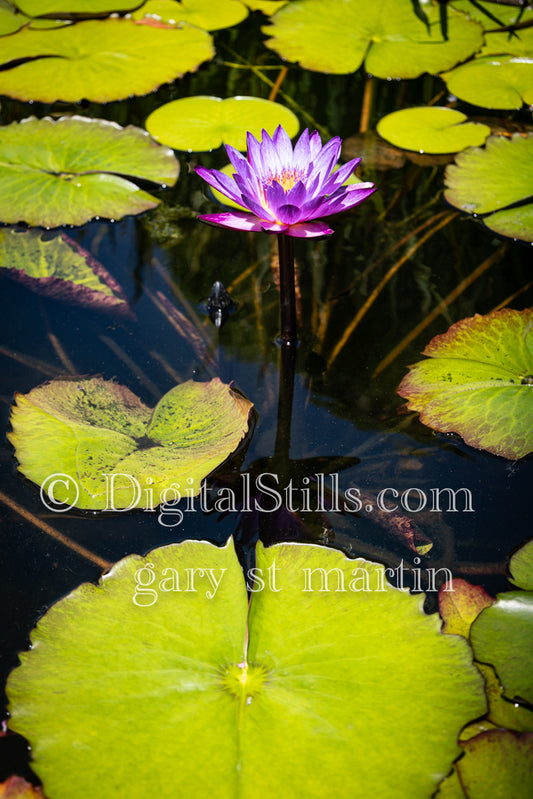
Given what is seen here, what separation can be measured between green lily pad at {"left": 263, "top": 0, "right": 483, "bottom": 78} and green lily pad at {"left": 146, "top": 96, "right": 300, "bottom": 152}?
560 millimetres

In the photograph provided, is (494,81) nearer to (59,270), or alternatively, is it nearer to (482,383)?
(482,383)

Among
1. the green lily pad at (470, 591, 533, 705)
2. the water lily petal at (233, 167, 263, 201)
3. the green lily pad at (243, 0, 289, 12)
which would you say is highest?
the green lily pad at (243, 0, 289, 12)

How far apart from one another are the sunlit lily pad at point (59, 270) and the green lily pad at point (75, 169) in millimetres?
67

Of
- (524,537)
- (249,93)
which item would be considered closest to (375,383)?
(524,537)

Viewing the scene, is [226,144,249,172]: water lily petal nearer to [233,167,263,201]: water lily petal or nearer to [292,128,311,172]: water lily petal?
[233,167,263,201]: water lily petal

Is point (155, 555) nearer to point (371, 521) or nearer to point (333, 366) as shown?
point (371, 521)

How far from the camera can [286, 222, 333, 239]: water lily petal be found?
139cm

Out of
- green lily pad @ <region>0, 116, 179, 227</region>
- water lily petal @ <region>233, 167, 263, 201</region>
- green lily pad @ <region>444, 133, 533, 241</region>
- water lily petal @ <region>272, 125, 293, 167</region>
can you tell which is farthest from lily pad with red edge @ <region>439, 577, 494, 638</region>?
green lily pad @ <region>0, 116, 179, 227</region>

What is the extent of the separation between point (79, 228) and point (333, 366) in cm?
113

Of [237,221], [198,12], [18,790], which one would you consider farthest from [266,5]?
[18,790]

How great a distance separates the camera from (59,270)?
2002mm

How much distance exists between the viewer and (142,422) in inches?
59.9

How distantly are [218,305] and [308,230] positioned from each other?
1.94ft

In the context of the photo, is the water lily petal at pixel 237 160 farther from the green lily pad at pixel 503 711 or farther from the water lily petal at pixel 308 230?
the green lily pad at pixel 503 711
